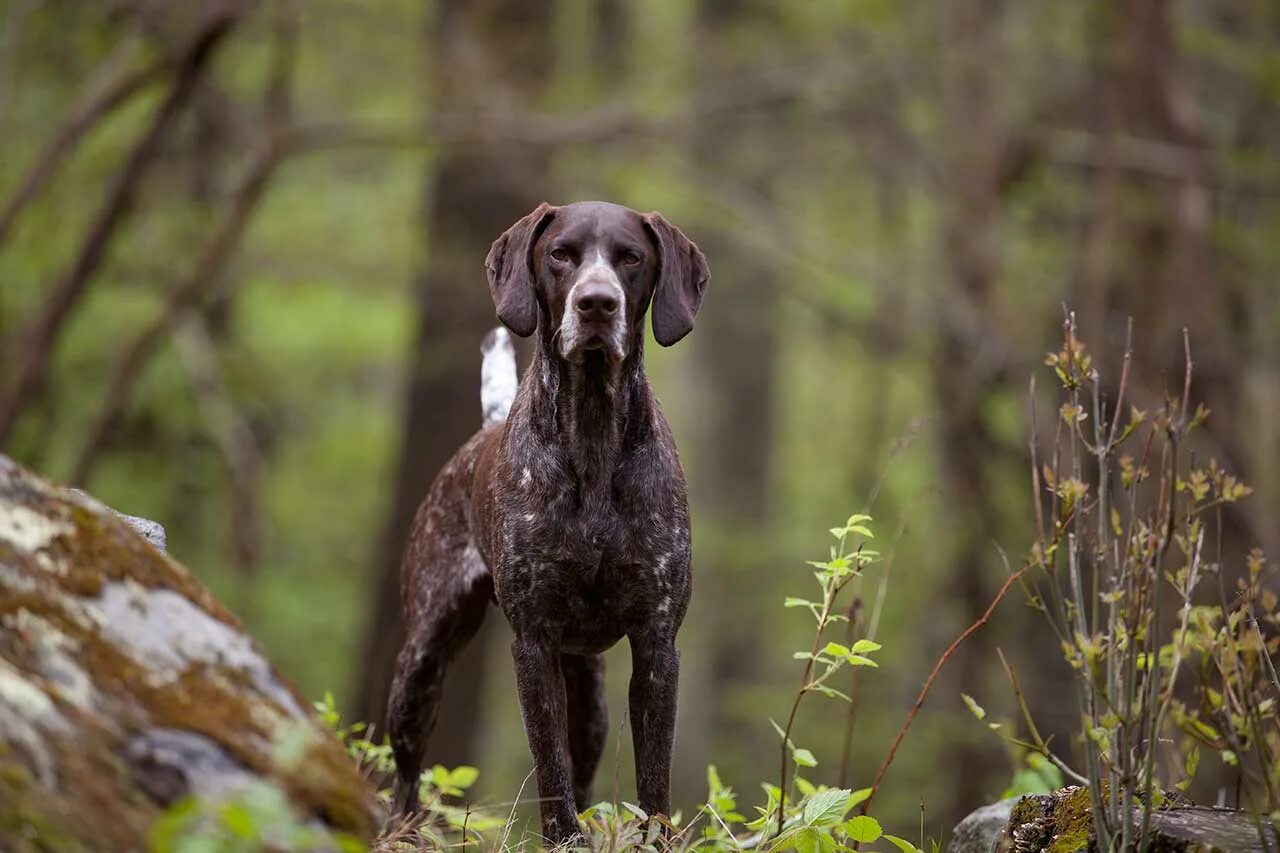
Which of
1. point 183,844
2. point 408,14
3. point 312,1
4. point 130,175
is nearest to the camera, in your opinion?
point 183,844

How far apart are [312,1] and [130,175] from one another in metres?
1.98

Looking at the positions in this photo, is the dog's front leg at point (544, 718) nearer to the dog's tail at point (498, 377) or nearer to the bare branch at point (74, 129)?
the dog's tail at point (498, 377)

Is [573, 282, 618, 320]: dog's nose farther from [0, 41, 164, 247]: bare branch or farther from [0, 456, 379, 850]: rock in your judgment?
[0, 41, 164, 247]: bare branch

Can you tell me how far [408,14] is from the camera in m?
12.4

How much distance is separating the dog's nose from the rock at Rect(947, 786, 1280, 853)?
1.81m

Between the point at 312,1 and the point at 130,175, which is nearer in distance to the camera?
the point at 130,175

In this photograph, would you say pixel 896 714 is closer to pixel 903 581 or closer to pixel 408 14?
pixel 903 581

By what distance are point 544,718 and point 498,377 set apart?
1811mm

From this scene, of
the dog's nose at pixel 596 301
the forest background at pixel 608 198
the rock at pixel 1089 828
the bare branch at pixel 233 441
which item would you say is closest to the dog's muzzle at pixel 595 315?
the dog's nose at pixel 596 301

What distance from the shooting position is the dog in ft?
14.7

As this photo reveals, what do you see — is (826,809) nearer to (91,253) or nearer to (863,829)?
(863,829)

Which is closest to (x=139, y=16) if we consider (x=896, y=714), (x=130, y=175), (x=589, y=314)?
(x=130, y=175)

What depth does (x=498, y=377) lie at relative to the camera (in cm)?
600

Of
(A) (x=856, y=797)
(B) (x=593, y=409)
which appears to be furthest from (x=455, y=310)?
(A) (x=856, y=797)
